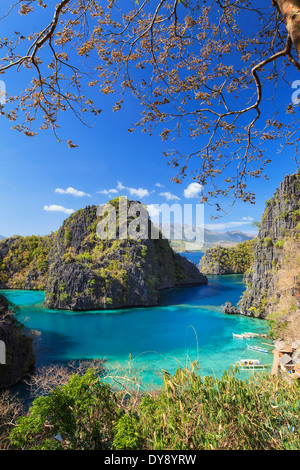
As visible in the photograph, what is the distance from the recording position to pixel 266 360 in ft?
58.0

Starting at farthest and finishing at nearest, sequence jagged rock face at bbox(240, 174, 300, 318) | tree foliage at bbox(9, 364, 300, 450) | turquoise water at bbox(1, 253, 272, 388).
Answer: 1. jagged rock face at bbox(240, 174, 300, 318)
2. turquoise water at bbox(1, 253, 272, 388)
3. tree foliage at bbox(9, 364, 300, 450)

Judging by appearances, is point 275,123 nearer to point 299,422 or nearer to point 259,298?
point 299,422

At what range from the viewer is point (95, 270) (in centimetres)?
3966

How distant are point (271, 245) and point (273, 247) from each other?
32 centimetres

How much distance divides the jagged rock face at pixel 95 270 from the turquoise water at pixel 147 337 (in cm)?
203

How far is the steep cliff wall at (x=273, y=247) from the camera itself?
26.0m

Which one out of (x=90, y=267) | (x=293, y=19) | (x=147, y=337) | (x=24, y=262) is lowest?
(x=147, y=337)

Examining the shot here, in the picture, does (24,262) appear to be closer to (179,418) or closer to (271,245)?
(271,245)

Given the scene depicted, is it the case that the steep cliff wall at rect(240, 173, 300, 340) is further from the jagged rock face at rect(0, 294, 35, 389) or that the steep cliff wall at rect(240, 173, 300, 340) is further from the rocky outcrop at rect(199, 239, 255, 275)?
the rocky outcrop at rect(199, 239, 255, 275)

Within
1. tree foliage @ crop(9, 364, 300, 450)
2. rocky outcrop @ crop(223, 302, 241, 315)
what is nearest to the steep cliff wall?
rocky outcrop @ crop(223, 302, 241, 315)

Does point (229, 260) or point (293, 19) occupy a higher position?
point (293, 19)

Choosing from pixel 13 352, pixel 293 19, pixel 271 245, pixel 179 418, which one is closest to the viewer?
pixel 293 19

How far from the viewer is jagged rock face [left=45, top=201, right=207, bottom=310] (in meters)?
36.7

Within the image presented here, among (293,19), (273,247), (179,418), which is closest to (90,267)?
(273,247)
